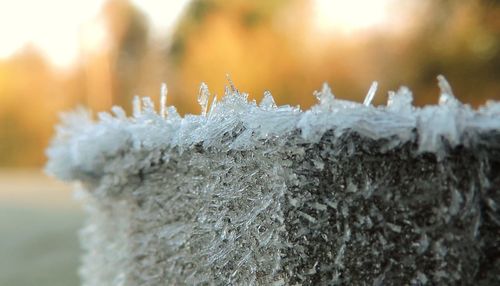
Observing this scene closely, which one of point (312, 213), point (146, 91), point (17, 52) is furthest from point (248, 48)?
point (312, 213)

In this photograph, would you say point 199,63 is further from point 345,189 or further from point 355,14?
point 345,189

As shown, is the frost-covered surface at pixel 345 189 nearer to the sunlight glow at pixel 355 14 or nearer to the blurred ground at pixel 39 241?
the blurred ground at pixel 39 241

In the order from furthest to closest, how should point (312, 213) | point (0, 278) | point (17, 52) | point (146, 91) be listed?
point (17, 52) < point (146, 91) < point (0, 278) < point (312, 213)

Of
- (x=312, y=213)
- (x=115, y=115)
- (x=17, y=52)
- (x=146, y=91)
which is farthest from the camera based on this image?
(x=17, y=52)

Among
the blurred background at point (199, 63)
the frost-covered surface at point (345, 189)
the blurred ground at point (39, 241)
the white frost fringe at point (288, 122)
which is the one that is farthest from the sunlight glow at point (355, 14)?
the frost-covered surface at point (345, 189)

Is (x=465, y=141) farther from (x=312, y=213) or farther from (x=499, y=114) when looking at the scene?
(x=312, y=213)

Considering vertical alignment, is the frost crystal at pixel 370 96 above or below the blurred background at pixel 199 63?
below

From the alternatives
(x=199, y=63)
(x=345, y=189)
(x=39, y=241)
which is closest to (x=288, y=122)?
(x=345, y=189)
